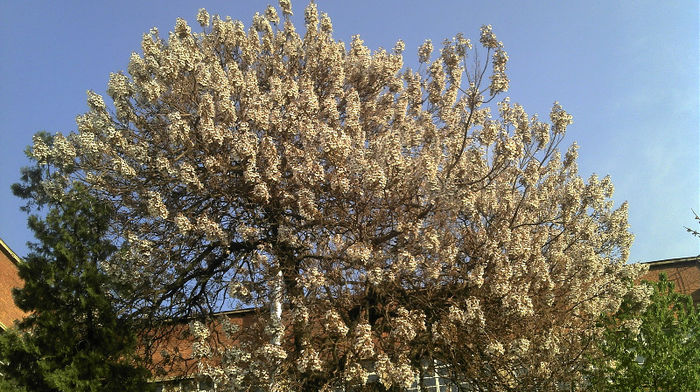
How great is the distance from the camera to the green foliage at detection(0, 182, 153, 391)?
12172 millimetres

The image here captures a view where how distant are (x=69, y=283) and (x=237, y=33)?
7.33 m

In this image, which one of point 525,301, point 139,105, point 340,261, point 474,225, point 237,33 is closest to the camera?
point 525,301

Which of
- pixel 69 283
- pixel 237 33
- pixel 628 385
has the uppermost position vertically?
pixel 237 33

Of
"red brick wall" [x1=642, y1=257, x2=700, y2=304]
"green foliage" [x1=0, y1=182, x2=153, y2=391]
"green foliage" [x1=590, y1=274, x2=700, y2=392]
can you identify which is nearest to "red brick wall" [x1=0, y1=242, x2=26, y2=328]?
"green foliage" [x1=0, y1=182, x2=153, y2=391]

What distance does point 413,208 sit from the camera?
12.9 m

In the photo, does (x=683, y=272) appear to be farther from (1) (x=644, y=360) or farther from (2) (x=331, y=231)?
(2) (x=331, y=231)

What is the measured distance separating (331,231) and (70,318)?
5.61 metres

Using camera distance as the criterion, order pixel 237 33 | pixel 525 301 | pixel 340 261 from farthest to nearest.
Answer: pixel 237 33 → pixel 340 261 → pixel 525 301

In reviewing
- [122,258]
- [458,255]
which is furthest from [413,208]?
[122,258]

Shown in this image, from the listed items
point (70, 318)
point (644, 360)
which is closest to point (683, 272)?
point (644, 360)

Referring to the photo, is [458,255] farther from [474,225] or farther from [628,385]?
[628,385]

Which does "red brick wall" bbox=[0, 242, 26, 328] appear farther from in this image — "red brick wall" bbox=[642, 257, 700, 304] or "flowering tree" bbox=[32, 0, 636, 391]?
"red brick wall" bbox=[642, 257, 700, 304]

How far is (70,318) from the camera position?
12.8 metres

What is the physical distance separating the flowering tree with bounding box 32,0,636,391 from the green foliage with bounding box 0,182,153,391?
48 cm
